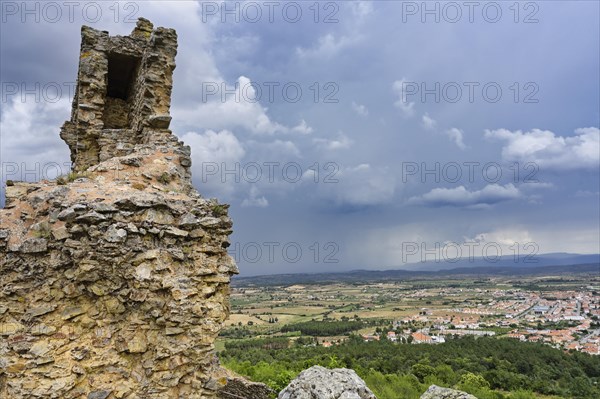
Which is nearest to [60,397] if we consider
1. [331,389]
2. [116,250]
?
[116,250]

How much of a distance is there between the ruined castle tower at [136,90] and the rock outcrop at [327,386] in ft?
23.2

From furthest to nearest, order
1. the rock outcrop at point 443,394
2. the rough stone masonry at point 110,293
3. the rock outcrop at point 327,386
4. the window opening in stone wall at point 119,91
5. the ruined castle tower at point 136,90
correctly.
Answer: the window opening in stone wall at point 119,91 → the ruined castle tower at point 136,90 → the rock outcrop at point 443,394 → the rough stone masonry at point 110,293 → the rock outcrop at point 327,386

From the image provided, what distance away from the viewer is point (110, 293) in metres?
6.01

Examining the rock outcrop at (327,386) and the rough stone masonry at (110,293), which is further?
the rough stone masonry at (110,293)

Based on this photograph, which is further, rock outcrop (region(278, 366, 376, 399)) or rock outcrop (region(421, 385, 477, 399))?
rock outcrop (region(421, 385, 477, 399))

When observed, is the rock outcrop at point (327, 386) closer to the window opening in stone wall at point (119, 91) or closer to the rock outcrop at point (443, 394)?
the rock outcrop at point (443, 394)

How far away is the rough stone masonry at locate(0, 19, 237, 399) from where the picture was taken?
18.4 feet

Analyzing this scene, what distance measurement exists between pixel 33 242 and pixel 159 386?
122 inches

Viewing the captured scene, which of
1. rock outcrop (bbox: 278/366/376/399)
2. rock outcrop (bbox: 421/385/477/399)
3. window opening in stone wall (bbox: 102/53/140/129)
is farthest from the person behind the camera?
window opening in stone wall (bbox: 102/53/140/129)

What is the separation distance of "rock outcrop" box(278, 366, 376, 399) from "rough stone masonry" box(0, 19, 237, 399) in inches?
61.9

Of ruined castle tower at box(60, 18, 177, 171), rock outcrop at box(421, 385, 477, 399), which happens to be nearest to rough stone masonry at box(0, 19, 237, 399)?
ruined castle tower at box(60, 18, 177, 171)

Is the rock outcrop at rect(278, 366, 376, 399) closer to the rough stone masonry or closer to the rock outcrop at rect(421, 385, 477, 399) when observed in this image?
the rough stone masonry

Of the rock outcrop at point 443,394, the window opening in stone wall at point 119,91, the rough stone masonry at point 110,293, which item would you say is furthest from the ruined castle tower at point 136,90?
the rock outcrop at point 443,394

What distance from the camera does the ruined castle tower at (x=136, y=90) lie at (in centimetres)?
1052
